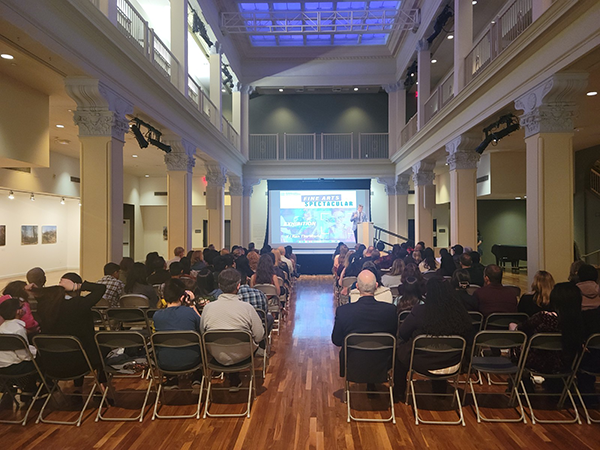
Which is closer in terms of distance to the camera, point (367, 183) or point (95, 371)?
point (95, 371)

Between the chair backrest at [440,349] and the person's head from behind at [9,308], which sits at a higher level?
the person's head from behind at [9,308]

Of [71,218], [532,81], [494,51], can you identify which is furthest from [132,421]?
[71,218]

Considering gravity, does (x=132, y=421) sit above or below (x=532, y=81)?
below

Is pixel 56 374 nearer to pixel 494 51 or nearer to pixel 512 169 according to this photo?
pixel 494 51

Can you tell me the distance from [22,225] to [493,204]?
730 inches

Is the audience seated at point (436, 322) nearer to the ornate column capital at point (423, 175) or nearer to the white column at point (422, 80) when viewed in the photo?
the white column at point (422, 80)

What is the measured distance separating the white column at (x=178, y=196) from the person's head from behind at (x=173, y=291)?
6.05 metres

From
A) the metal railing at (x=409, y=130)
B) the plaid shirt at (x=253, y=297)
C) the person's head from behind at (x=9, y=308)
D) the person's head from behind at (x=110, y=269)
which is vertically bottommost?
the plaid shirt at (x=253, y=297)

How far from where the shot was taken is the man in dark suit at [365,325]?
3.63 metres

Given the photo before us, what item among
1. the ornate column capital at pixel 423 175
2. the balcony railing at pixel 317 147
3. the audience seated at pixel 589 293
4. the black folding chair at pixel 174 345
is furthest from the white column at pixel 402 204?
the black folding chair at pixel 174 345

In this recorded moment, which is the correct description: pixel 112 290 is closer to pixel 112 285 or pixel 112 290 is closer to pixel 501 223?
pixel 112 285

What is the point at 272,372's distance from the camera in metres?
4.86

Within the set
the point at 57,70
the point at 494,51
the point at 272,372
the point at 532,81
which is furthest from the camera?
the point at 494,51

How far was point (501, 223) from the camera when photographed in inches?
704
